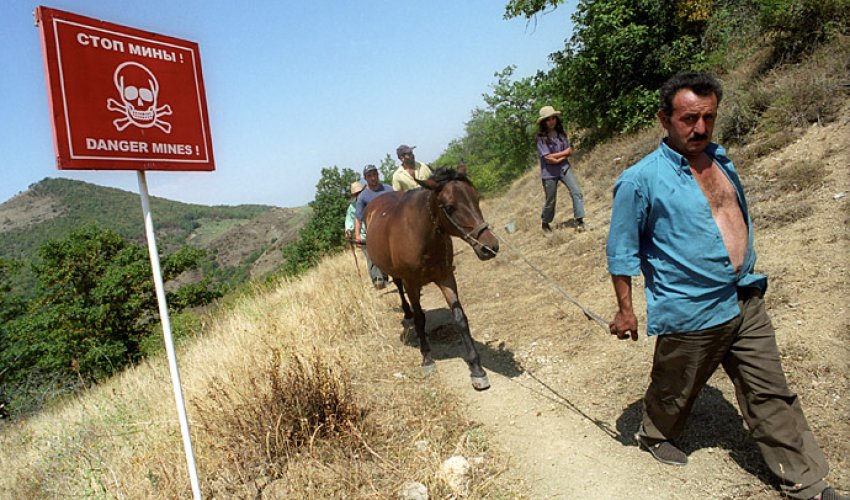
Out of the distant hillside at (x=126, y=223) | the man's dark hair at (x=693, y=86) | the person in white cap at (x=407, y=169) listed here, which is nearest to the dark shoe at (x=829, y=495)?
the man's dark hair at (x=693, y=86)

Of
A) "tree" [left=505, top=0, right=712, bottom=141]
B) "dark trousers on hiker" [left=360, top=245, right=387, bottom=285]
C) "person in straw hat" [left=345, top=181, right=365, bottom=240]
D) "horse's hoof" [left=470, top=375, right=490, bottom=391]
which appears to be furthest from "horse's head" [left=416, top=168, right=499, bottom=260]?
"tree" [left=505, top=0, right=712, bottom=141]

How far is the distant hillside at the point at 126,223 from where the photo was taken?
376 ft

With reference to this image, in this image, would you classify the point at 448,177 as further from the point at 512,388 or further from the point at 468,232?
the point at 512,388

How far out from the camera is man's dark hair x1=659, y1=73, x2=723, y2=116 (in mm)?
2295

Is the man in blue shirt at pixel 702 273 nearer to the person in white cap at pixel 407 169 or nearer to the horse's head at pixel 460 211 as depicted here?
the horse's head at pixel 460 211

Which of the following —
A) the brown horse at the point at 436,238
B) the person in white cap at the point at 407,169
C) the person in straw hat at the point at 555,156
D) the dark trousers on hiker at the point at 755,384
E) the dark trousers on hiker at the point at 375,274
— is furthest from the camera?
the dark trousers on hiker at the point at 375,274

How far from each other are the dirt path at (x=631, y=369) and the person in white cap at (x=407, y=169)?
2.20 metres

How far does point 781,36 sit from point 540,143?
544cm

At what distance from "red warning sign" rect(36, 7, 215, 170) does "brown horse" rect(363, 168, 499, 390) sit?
2.07 meters

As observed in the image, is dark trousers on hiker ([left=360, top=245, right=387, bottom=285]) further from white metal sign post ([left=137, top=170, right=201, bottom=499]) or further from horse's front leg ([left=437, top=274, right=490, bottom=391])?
white metal sign post ([left=137, top=170, right=201, bottom=499])

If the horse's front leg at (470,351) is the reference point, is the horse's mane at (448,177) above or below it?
above

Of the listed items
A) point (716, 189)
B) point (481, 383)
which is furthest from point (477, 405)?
point (716, 189)

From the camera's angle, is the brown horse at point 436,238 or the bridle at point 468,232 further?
the brown horse at point 436,238

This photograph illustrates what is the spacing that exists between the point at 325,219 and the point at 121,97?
89.8ft
